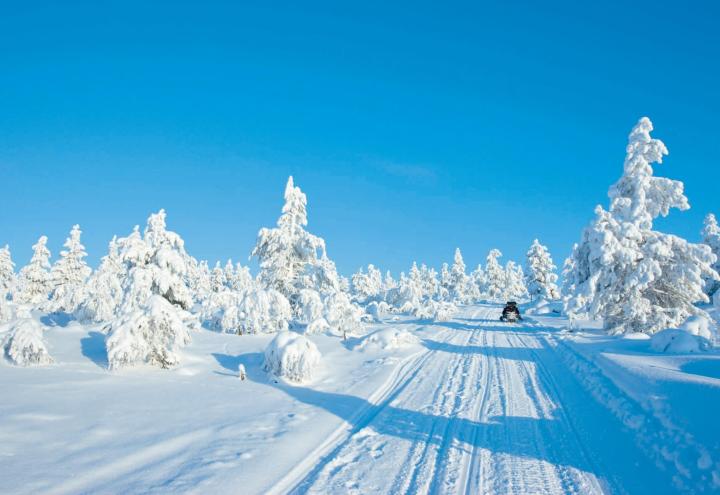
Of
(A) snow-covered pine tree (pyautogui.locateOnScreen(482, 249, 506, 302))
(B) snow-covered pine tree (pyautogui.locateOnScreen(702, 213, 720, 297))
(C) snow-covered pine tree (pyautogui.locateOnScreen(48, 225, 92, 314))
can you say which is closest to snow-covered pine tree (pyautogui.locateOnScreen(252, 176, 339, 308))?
(C) snow-covered pine tree (pyautogui.locateOnScreen(48, 225, 92, 314))

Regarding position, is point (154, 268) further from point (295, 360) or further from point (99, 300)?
point (99, 300)

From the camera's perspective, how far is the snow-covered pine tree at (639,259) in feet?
71.9

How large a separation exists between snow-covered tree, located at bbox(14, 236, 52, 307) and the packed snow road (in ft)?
158

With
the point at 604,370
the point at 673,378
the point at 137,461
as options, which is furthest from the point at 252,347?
the point at 673,378

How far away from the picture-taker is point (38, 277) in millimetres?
48312

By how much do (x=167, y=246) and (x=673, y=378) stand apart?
18093 millimetres

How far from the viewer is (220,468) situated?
684 cm

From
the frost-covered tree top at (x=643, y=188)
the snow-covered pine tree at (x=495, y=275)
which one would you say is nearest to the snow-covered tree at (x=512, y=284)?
the snow-covered pine tree at (x=495, y=275)

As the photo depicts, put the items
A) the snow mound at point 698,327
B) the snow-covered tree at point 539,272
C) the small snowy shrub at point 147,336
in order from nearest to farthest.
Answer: the small snowy shrub at point 147,336 < the snow mound at point 698,327 < the snow-covered tree at point 539,272

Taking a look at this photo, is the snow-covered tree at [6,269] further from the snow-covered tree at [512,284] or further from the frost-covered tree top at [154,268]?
the snow-covered tree at [512,284]

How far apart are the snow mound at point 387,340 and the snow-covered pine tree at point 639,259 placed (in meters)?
10.6

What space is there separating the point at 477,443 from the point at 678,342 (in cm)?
1095

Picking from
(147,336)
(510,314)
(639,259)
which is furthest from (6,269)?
(639,259)

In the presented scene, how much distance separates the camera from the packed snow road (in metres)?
6.45
